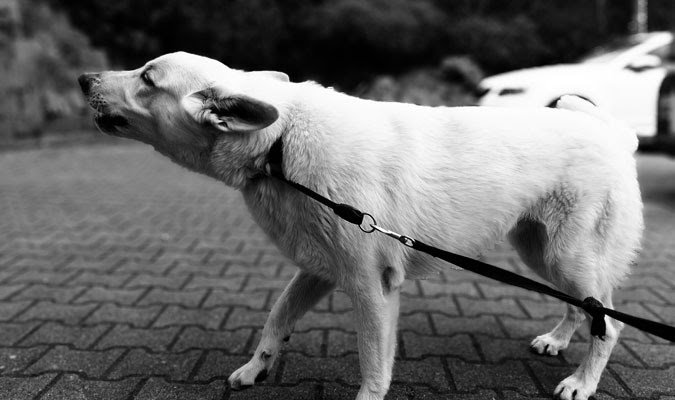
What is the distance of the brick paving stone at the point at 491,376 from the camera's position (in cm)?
266

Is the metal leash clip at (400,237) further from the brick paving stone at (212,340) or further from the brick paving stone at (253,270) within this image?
the brick paving stone at (253,270)

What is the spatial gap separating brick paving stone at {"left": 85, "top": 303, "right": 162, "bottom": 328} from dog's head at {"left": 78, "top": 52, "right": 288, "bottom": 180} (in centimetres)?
148

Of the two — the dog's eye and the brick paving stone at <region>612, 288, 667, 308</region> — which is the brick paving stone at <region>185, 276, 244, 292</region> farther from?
the brick paving stone at <region>612, 288, 667, 308</region>

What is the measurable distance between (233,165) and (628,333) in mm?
2556

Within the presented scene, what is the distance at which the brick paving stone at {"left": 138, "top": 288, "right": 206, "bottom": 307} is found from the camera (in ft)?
12.4

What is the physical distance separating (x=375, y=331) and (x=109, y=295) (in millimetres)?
2383

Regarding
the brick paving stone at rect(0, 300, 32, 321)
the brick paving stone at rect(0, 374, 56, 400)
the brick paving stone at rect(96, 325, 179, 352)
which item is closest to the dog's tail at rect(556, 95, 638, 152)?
the brick paving stone at rect(96, 325, 179, 352)

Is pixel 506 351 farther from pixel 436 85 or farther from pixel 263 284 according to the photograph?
pixel 436 85

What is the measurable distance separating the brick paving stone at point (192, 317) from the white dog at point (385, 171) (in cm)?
132

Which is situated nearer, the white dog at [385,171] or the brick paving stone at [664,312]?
the white dog at [385,171]

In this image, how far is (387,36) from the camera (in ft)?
58.7

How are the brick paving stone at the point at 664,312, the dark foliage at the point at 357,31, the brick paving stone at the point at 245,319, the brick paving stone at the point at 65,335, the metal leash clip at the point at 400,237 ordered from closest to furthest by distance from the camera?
1. the metal leash clip at the point at 400,237
2. the brick paving stone at the point at 65,335
3. the brick paving stone at the point at 245,319
4. the brick paving stone at the point at 664,312
5. the dark foliage at the point at 357,31

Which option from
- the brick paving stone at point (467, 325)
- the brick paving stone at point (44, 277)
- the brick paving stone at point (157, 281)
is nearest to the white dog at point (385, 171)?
the brick paving stone at point (467, 325)

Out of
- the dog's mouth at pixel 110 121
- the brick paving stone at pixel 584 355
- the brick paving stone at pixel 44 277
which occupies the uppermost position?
the dog's mouth at pixel 110 121
